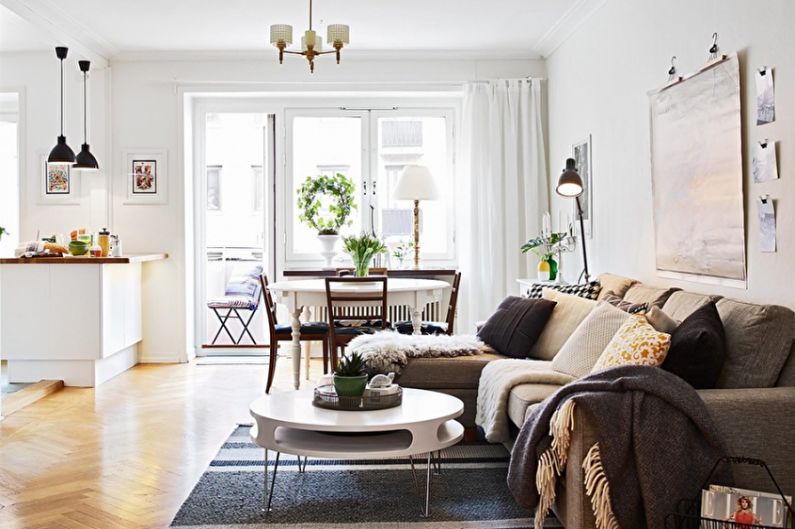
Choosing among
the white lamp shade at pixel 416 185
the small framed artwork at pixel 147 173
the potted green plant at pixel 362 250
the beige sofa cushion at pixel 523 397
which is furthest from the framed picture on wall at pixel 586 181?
the small framed artwork at pixel 147 173

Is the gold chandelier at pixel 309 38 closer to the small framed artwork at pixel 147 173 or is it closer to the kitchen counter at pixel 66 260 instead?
the kitchen counter at pixel 66 260

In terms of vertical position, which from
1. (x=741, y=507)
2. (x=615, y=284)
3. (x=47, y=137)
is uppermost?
(x=47, y=137)

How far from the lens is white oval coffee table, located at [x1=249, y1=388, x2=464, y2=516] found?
9.79ft

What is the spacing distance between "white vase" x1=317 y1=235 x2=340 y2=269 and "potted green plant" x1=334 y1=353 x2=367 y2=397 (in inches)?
148

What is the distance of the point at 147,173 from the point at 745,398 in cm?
555

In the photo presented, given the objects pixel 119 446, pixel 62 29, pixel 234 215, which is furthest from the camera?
pixel 234 215

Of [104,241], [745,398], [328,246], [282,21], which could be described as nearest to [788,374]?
[745,398]

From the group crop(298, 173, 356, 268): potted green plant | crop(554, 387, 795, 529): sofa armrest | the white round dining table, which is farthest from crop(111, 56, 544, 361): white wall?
crop(554, 387, 795, 529): sofa armrest

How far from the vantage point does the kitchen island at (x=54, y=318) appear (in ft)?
19.1

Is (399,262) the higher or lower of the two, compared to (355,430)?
higher

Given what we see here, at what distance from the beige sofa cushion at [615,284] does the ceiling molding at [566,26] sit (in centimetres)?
186

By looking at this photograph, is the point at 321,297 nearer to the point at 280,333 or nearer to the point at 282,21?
the point at 280,333

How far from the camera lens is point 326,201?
727 centimetres

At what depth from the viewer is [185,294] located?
6953mm
